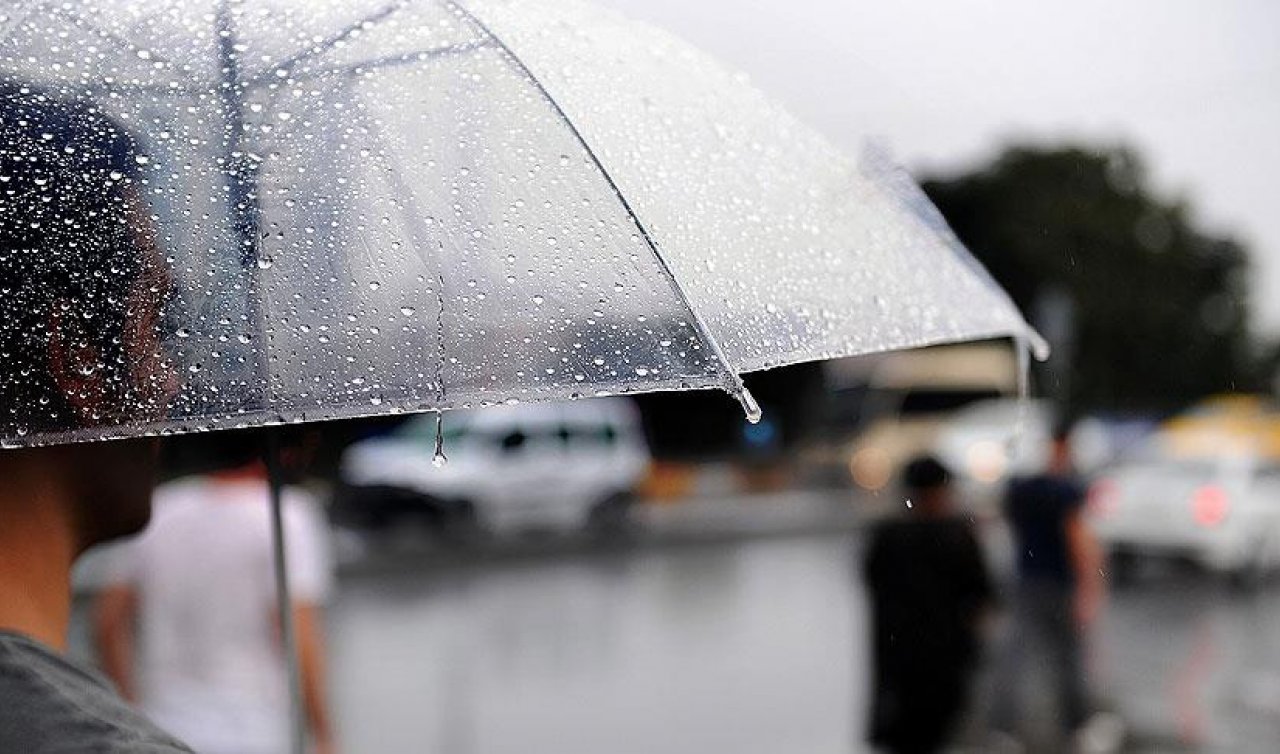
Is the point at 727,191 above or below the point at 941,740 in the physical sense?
above

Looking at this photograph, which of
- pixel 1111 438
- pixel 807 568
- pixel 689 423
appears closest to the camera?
pixel 807 568

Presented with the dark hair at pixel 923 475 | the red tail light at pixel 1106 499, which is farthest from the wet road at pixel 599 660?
the dark hair at pixel 923 475

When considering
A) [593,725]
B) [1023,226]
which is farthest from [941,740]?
[1023,226]

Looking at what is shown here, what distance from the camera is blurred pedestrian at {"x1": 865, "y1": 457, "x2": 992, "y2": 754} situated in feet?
17.1

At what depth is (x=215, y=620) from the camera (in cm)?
367

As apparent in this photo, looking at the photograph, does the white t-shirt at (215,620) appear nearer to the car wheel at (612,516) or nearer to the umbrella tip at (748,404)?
the umbrella tip at (748,404)

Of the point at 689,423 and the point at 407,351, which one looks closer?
the point at 407,351

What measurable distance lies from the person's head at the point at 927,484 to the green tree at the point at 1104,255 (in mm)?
35372

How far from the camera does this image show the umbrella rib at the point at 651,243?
1.49 m

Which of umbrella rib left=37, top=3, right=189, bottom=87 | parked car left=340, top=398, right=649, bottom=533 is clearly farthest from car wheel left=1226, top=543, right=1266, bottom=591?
umbrella rib left=37, top=3, right=189, bottom=87

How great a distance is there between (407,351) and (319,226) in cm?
16

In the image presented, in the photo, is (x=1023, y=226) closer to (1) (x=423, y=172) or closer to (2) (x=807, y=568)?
(2) (x=807, y=568)

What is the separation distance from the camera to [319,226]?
1.52m

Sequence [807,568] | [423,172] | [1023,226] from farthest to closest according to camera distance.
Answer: [1023,226]
[807,568]
[423,172]
